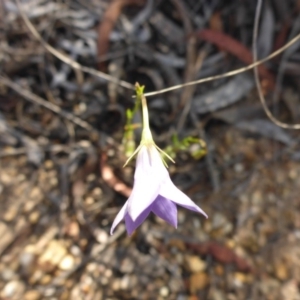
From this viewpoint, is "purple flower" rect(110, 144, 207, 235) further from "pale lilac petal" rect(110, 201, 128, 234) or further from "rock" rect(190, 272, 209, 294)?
"rock" rect(190, 272, 209, 294)

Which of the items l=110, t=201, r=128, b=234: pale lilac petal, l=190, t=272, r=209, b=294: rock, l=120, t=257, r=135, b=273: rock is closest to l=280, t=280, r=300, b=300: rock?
l=190, t=272, r=209, b=294: rock

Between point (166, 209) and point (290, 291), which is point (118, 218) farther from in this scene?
point (290, 291)

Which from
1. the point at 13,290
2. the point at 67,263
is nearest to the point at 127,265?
the point at 67,263

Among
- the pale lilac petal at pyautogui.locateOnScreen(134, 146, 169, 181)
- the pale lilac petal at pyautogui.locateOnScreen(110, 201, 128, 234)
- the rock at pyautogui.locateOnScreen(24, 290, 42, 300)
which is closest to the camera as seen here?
the pale lilac petal at pyautogui.locateOnScreen(110, 201, 128, 234)

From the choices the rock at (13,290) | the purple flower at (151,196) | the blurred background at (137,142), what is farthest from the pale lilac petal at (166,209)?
the rock at (13,290)

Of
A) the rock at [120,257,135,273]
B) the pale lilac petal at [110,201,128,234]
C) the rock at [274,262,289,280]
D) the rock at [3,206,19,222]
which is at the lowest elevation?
the rock at [274,262,289,280]

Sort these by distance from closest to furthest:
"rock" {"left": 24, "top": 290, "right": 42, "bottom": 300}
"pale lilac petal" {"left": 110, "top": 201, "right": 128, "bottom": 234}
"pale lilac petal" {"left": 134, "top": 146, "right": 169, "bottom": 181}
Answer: "pale lilac petal" {"left": 110, "top": 201, "right": 128, "bottom": 234}, "pale lilac petal" {"left": 134, "top": 146, "right": 169, "bottom": 181}, "rock" {"left": 24, "top": 290, "right": 42, "bottom": 300}

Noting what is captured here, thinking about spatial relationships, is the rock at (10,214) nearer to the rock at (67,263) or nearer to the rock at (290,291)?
the rock at (67,263)
